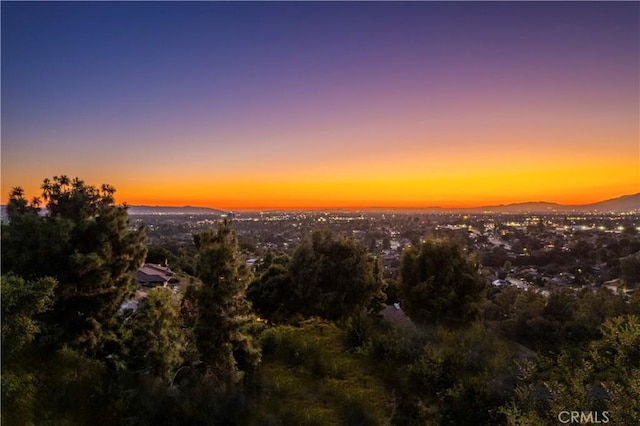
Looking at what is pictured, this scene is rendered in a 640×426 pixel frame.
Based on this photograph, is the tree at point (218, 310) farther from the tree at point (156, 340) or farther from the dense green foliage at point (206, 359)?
the tree at point (156, 340)

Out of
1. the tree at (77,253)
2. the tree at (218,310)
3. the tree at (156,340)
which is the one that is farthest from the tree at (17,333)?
the tree at (218,310)

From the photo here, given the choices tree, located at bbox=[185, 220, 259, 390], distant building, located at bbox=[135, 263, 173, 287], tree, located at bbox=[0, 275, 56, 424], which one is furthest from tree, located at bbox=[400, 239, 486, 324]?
distant building, located at bbox=[135, 263, 173, 287]

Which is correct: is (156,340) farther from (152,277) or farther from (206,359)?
(152,277)

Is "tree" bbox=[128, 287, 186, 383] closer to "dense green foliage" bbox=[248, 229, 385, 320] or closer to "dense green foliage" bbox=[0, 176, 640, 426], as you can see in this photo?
"dense green foliage" bbox=[0, 176, 640, 426]

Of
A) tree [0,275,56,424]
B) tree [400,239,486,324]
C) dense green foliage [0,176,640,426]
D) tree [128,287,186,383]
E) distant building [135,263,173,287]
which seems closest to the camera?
tree [0,275,56,424]

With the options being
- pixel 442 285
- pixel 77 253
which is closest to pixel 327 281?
pixel 442 285
